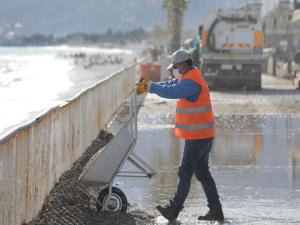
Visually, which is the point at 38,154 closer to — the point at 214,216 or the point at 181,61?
the point at 181,61

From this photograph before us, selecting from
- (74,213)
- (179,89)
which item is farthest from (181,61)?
(74,213)

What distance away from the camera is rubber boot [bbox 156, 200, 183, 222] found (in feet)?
31.7

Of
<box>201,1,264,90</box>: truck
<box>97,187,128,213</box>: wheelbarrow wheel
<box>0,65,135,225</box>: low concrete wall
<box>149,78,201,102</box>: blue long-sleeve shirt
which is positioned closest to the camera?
<box>0,65,135,225</box>: low concrete wall

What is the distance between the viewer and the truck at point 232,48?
3578 centimetres

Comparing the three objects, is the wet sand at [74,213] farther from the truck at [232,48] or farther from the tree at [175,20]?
the tree at [175,20]

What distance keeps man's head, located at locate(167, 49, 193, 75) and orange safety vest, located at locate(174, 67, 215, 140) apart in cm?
7

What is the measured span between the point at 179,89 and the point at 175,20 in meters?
55.8

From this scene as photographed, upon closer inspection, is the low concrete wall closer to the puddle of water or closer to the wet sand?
the wet sand

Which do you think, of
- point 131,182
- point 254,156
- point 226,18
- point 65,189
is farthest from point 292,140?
point 226,18

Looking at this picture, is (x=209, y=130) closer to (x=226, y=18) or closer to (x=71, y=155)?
(x=71, y=155)

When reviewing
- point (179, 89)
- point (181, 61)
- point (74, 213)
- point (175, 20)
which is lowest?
point (175, 20)

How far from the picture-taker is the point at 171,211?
31.8ft

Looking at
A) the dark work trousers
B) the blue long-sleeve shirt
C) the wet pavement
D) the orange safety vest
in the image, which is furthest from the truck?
the blue long-sleeve shirt

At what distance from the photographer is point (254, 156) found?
50.3 ft
